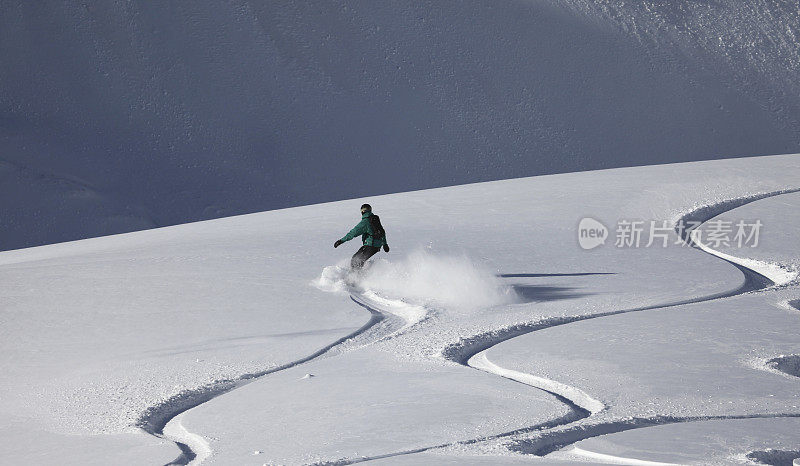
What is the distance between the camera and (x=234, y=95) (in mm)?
64500

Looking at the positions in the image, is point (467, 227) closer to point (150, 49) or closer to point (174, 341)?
point (174, 341)

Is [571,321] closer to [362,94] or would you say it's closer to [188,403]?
[188,403]

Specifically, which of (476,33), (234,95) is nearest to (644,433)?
(234,95)

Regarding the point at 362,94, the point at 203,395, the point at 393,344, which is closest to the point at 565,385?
the point at 393,344

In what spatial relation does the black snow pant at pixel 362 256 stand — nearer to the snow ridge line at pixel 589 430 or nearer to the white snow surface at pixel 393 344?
the white snow surface at pixel 393 344

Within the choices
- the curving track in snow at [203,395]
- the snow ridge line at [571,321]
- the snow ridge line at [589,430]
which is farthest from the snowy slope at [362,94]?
the snow ridge line at [589,430]

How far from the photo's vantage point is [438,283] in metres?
11.2

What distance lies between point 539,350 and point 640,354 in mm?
924

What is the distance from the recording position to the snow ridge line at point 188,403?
19.9 ft

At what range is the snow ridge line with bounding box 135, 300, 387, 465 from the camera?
6066 mm

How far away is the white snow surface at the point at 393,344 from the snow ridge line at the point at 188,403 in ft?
0.10

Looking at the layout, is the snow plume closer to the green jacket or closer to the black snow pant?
the black snow pant

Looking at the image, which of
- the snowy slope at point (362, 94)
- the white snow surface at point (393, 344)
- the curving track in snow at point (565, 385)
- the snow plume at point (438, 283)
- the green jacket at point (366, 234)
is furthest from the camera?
the snowy slope at point (362, 94)

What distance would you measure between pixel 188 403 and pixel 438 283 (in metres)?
4.64
